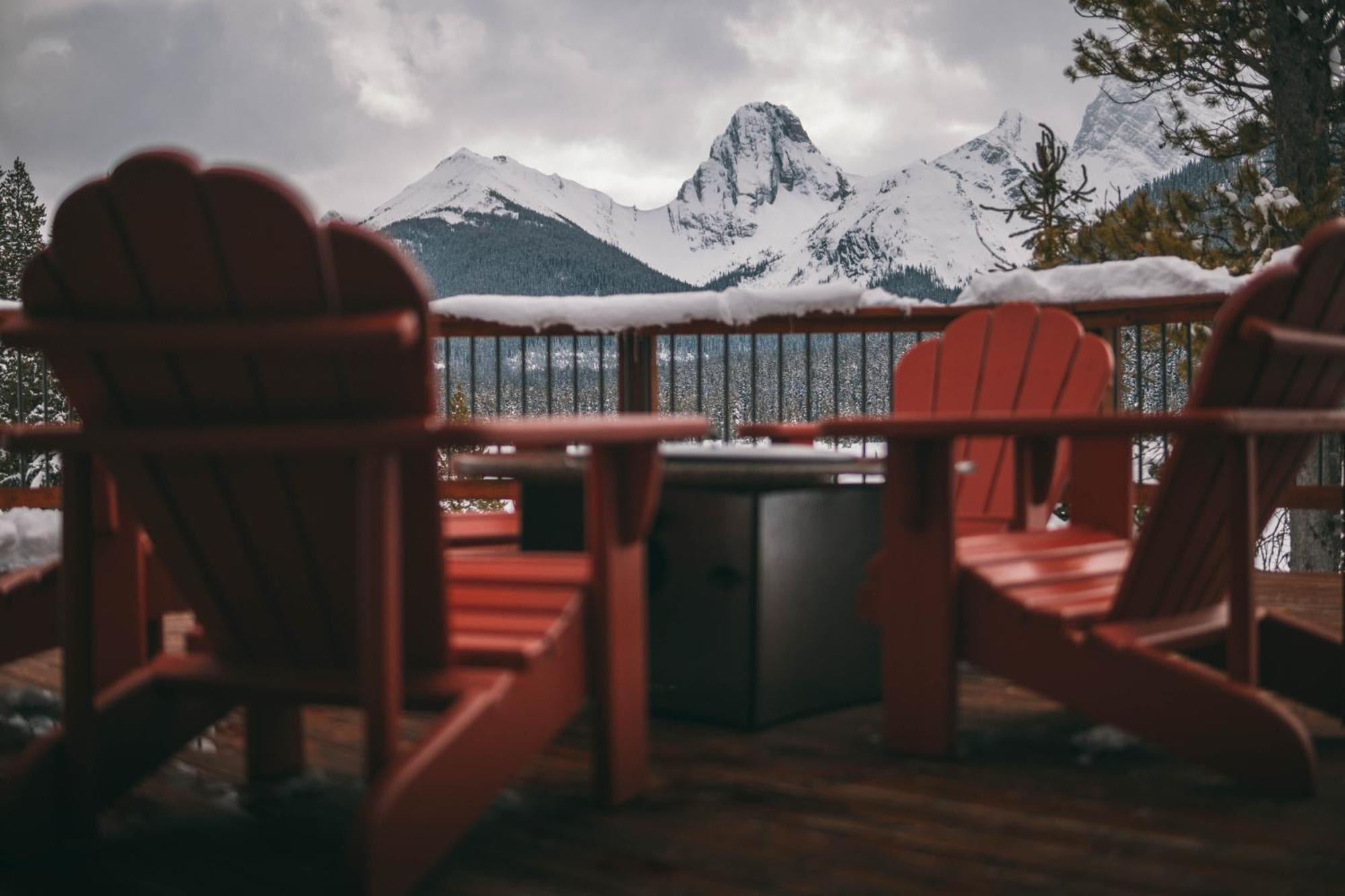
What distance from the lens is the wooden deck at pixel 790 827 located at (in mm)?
1429

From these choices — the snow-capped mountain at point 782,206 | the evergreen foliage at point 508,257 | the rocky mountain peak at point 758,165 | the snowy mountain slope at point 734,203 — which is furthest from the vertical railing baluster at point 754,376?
the rocky mountain peak at point 758,165

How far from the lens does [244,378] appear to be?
1.39 meters

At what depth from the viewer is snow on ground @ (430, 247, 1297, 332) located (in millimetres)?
3863

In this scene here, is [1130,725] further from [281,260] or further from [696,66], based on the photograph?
[696,66]

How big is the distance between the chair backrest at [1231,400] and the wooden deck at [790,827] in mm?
327

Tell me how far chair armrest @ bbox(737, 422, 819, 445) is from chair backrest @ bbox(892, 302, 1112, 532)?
300mm

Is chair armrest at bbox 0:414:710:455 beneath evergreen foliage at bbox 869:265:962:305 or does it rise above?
beneath

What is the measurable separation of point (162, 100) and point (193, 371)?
74619 millimetres

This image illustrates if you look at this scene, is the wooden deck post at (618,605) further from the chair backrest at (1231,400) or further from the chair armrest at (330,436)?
the chair backrest at (1231,400)

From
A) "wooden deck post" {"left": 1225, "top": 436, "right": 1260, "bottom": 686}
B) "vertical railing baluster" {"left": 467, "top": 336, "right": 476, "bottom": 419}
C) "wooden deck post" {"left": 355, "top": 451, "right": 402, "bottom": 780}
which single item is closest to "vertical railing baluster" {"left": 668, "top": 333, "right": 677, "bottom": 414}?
"vertical railing baluster" {"left": 467, "top": 336, "right": 476, "bottom": 419}

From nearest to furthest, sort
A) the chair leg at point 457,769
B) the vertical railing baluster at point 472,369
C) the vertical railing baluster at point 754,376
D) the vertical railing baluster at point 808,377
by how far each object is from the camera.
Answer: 1. the chair leg at point 457,769
2. the vertical railing baluster at point 754,376
3. the vertical railing baluster at point 808,377
4. the vertical railing baluster at point 472,369

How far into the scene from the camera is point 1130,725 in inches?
71.4

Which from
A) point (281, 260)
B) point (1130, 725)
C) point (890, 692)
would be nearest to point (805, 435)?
point (890, 692)

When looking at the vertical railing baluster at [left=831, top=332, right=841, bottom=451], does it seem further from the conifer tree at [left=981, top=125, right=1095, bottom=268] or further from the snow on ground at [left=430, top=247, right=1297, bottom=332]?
the conifer tree at [left=981, top=125, right=1095, bottom=268]
